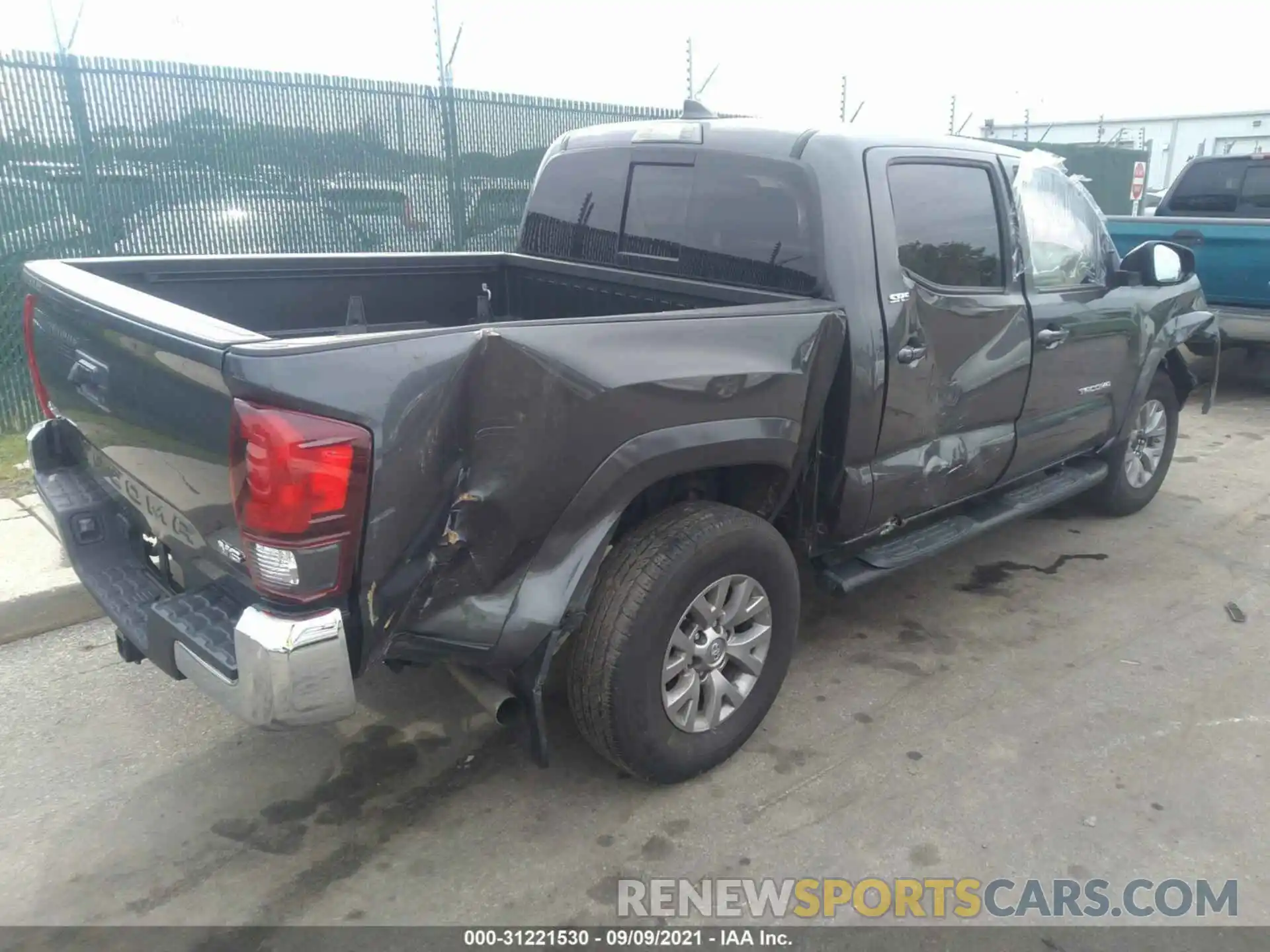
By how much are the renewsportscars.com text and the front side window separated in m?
2.42

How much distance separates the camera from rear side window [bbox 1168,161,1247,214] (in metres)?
9.25


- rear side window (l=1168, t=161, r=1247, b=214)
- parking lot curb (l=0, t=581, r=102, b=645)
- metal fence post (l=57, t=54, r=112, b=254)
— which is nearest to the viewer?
parking lot curb (l=0, t=581, r=102, b=645)

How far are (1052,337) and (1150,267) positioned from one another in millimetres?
881

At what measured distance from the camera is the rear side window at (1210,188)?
9.25 metres

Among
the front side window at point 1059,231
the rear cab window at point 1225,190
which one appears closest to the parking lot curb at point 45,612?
the front side window at point 1059,231

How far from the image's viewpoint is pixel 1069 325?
166 inches

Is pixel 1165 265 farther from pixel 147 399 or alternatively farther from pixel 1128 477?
pixel 147 399

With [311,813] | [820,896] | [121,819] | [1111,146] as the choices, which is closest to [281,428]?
[311,813]

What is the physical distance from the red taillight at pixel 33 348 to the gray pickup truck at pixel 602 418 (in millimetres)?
17

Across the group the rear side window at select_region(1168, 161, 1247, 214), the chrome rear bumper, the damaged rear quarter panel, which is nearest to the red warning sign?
the rear side window at select_region(1168, 161, 1247, 214)

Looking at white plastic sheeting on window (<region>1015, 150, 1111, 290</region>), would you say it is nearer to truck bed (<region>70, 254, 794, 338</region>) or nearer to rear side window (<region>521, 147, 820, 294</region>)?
rear side window (<region>521, 147, 820, 294</region>)

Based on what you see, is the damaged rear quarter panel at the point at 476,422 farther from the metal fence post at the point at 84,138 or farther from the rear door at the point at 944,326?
the metal fence post at the point at 84,138

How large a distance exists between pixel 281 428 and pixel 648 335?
102 cm

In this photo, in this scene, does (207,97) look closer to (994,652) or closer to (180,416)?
(180,416)
